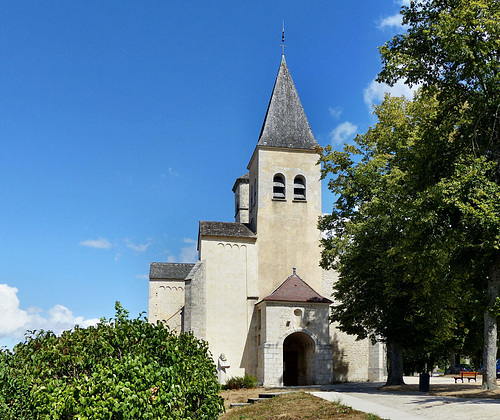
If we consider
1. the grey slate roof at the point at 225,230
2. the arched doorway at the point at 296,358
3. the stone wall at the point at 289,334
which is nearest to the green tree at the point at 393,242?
the stone wall at the point at 289,334

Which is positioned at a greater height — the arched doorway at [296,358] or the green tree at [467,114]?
the green tree at [467,114]

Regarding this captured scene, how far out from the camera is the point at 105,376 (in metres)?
7.06

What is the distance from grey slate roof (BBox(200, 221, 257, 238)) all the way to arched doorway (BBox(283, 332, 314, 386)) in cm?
652

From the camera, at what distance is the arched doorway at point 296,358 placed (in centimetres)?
2906

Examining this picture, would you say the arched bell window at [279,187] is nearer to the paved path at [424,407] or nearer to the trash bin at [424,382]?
the trash bin at [424,382]

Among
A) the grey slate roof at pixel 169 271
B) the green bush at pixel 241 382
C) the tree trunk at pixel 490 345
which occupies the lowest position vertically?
the green bush at pixel 241 382

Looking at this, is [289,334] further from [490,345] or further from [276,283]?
[490,345]

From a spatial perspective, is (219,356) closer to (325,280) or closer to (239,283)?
(239,283)

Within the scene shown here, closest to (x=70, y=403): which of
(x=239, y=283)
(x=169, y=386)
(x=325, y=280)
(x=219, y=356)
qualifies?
(x=169, y=386)

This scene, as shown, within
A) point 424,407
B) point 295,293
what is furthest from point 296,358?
point 424,407

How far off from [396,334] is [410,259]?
5675 millimetres

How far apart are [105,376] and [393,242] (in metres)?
16.5

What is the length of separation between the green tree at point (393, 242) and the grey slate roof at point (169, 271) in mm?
23289

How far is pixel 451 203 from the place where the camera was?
16156 mm
